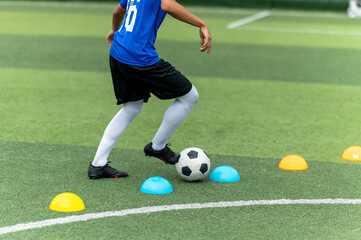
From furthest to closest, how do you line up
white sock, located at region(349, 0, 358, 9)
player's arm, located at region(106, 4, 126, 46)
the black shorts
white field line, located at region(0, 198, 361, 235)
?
white sock, located at region(349, 0, 358, 9)
player's arm, located at region(106, 4, 126, 46)
the black shorts
white field line, located at region(0, 198, 361, 235)

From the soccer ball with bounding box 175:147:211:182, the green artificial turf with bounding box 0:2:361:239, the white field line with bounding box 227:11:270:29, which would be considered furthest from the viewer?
the white field line with bounding box 227:11:270:29

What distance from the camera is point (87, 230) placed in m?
4.25

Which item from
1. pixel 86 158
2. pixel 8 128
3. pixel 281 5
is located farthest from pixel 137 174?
pixel 281 5

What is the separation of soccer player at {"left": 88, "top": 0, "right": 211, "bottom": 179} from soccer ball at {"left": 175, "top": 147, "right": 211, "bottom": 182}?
29cm

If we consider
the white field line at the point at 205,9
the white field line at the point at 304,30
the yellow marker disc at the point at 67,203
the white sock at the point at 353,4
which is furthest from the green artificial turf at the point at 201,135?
the white field line at the point at 205,9

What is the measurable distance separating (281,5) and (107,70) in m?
16.3

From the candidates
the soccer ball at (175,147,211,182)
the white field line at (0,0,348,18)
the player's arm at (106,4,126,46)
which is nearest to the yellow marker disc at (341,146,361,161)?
the soccer ball at (175,147,211,182)

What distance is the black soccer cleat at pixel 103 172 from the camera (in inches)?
217

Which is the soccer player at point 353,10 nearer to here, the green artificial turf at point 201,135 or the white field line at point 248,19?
the white field line at point 248,19

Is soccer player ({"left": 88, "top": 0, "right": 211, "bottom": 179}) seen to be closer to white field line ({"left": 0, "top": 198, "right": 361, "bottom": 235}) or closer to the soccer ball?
the soccer ball

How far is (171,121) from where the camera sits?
5.54m

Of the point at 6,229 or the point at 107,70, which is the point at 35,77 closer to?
the point at 107,70

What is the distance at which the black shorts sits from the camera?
17.3 ft

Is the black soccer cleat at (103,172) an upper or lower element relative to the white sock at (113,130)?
lower
